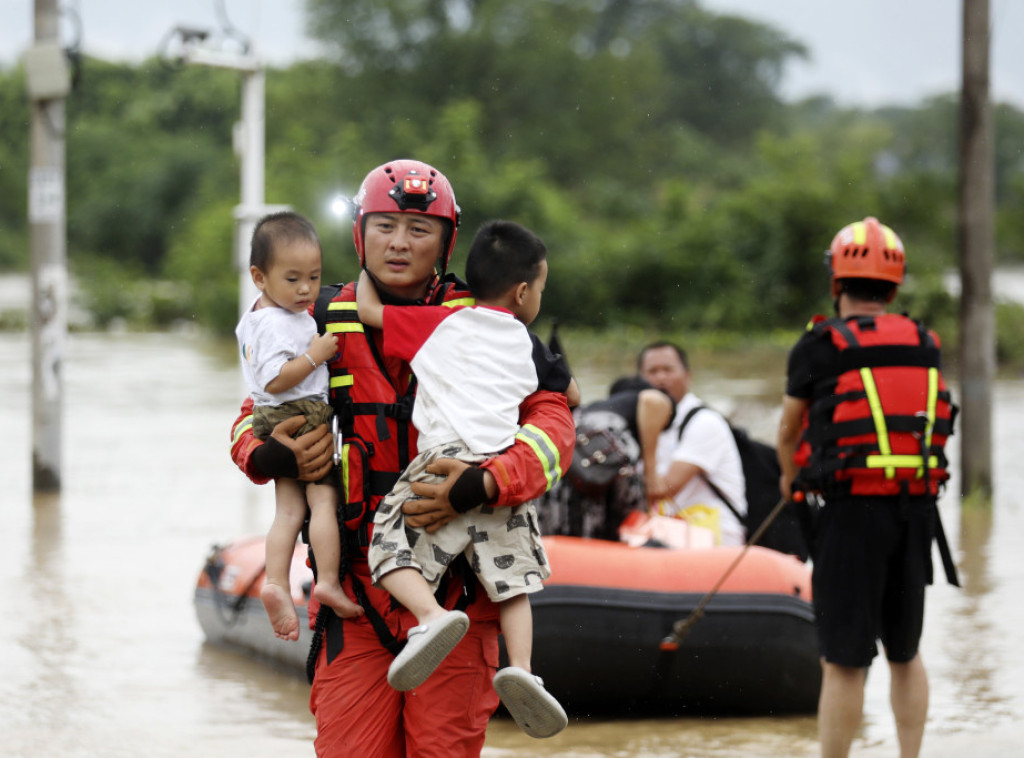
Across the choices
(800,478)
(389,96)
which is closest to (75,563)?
(800,478)

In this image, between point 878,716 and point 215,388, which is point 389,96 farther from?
point 878,716

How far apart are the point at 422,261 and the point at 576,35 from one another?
67.6 metres

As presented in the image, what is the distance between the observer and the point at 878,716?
637 centimetres

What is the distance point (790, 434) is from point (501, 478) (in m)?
1.97

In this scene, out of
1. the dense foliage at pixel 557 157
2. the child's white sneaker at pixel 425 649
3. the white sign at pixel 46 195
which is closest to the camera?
the child's white sneaker at pixel 425 649

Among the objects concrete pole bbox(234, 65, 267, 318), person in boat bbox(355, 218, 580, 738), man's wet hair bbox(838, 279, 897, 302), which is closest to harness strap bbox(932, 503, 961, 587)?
man's wet hair bbox(838, 279, 897, 302)

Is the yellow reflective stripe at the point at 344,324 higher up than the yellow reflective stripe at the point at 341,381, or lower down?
higher up

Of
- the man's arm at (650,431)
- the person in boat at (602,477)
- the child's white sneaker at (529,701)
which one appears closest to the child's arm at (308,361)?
the child's white sneaker at (529,701)

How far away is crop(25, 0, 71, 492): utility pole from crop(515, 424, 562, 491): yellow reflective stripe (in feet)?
32.6

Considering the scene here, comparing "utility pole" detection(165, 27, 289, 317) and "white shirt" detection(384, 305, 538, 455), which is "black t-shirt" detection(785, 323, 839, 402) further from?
"utility pole" detection(165, 27, 289, 317)

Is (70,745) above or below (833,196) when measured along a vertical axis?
below

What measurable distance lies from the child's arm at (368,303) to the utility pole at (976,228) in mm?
9126

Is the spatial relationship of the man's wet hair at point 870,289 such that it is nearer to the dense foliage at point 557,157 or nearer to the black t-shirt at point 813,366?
the black t-shirt at point 813,366

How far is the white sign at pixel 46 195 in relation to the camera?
41.3 ft
